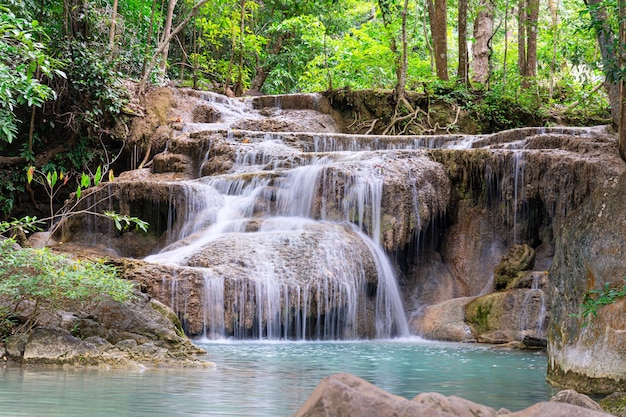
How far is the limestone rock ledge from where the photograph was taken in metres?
7.64

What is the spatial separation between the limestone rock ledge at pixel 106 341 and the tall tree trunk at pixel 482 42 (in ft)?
59.6

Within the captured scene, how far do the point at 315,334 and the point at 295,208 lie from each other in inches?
131

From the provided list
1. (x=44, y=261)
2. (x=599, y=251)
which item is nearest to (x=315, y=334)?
(x=44, y=261)

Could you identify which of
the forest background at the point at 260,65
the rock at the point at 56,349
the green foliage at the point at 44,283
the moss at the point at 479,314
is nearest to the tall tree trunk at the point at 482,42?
the forest background at the point at 260,65

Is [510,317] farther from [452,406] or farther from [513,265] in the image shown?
[452,406]

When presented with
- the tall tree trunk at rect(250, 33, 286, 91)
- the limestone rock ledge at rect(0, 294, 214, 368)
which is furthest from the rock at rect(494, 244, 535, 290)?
the tall tree trunk at rect(250, 33, 286, 91)

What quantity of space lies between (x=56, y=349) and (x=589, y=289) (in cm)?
528

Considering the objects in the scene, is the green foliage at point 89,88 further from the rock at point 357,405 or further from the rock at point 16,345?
the rock at point 357,405

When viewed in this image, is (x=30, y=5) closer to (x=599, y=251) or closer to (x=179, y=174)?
(x=179, y=174)

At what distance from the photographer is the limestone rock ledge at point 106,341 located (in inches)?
301

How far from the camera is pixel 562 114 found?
857 inches

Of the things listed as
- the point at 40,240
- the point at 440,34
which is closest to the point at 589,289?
the point at 40,240

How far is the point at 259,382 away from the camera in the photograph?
6.92 m

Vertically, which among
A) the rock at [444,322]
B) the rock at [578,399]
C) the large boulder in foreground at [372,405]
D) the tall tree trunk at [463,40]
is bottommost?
the rock at [444,322]
